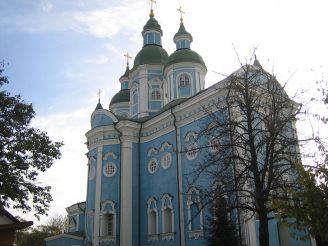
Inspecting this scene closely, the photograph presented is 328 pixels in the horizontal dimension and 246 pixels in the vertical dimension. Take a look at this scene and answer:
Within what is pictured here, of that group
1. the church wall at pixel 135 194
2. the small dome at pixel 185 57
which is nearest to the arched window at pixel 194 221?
the church wall at pixel 135 194

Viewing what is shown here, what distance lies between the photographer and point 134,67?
100 feet

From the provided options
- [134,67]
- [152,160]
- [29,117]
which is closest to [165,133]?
[152,160]

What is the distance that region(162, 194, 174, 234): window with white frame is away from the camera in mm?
21953

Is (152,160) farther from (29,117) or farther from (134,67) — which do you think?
(29,117)

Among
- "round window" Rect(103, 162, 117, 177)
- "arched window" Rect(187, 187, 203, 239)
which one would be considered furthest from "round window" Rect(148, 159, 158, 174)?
"arched window" Rect(187, 187, 203, 239)

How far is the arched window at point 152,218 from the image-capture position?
74.6 ft

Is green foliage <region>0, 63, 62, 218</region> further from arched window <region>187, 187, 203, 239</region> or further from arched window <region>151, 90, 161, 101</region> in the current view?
arched window <region>151, 90, 161, 101</region>

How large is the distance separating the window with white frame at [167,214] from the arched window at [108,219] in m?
3.28

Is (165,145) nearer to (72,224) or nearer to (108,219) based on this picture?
(108,219)

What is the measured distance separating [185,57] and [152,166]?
26.6ft

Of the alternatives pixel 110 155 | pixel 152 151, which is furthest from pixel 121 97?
pixel 152 151

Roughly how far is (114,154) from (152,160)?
8.56ft

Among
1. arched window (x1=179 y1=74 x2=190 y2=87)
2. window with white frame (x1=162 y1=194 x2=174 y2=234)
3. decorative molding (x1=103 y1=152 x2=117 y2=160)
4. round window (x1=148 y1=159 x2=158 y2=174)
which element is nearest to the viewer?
window with white frame (x1=162 y1=194 x2=174 y2=234)

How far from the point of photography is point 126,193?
Answer: 23750mm
